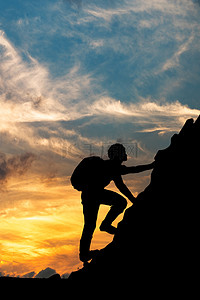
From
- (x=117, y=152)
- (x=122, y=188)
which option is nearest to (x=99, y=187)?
(x=122, y=188)

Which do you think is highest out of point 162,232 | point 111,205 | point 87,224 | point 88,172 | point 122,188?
point 88,172

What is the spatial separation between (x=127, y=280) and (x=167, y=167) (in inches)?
143

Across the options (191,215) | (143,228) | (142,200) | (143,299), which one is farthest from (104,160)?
(143,299)

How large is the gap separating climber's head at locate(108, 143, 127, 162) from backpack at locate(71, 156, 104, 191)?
0.41 metres

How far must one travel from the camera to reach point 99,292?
30.0 ft

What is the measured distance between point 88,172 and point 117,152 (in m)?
1.25

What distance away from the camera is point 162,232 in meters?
8.81

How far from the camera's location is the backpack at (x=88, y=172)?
11.0 m

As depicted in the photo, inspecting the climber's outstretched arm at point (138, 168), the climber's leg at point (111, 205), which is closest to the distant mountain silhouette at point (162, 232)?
the climber's outstretched arm at point (138, 168)

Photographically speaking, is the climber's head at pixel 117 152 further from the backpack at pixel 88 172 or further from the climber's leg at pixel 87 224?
the climber's leg at pixel 87 224

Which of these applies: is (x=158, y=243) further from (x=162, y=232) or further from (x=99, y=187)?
(x=99, y=187)

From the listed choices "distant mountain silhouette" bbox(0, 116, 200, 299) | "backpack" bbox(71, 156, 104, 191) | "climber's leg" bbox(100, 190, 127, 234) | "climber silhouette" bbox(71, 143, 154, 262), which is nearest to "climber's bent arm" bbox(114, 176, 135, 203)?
"climber silhouette" bbox(71, 143, 154, 262)

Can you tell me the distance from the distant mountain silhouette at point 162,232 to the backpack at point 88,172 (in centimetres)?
166

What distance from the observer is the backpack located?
11.0 meters
